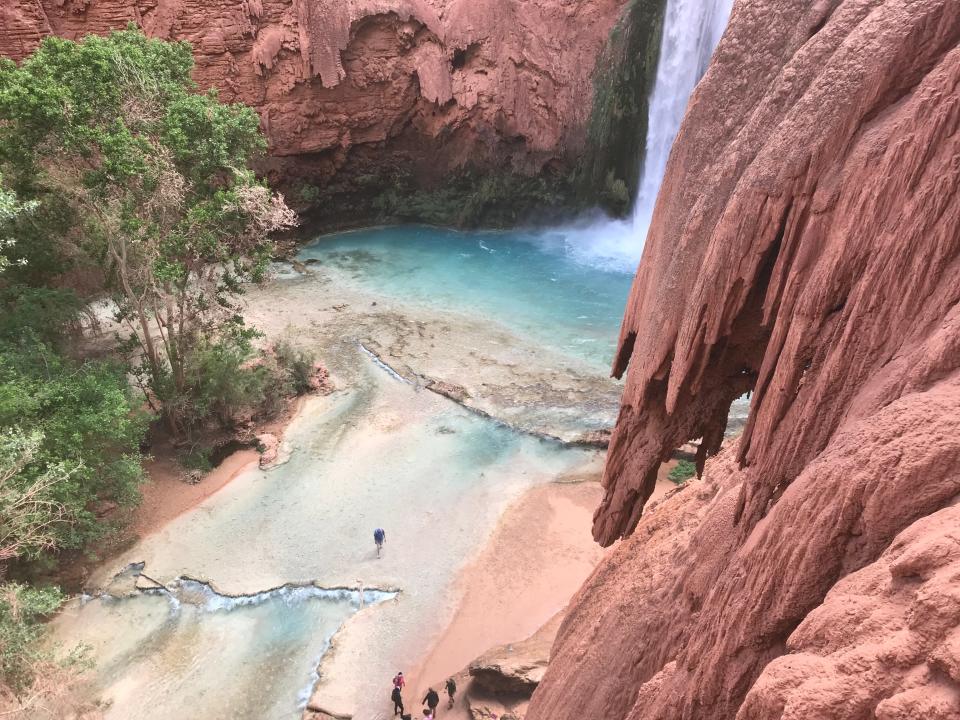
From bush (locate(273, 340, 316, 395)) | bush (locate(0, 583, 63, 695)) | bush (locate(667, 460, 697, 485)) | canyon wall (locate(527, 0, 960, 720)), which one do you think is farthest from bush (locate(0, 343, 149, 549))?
bush (locate(667, 460, 697, 485))

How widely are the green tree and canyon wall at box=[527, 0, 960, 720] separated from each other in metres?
11.7

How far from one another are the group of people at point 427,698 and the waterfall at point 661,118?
1864 cm

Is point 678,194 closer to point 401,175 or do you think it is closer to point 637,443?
point 637,443

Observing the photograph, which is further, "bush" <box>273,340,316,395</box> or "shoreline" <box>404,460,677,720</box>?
"bush" <box>273,340,316,395</box>

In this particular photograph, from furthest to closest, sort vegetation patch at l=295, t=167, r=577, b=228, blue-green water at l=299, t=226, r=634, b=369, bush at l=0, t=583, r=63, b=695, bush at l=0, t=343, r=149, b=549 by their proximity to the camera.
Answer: vegetation patch at l=295, t=167, r=577, b=228 → blue-green water at l=299, t=226, r=634, b=369 → bush at l=0, t=343, r=149, b=549 → bush at l=0, t=583, r=63, b=695

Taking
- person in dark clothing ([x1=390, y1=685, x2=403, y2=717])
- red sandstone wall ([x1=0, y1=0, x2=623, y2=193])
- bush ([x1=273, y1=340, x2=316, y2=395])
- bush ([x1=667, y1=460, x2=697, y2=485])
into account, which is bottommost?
person in dark clothing ([x1=390, y1=685, x2=403, y2=717])

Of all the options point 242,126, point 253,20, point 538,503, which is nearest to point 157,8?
point 253,20

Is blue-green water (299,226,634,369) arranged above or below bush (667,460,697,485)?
above

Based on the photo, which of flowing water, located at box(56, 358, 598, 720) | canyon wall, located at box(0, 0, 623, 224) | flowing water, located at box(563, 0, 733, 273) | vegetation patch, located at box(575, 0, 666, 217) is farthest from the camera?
vegetation patch, located at box(575, 0, 666, 217)

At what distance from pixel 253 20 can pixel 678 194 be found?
26.1m

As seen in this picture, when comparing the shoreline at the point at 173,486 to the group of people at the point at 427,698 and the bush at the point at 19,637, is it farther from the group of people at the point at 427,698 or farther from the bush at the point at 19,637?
the group of people at the point at 427,698

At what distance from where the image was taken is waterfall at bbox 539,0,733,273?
1033 inches

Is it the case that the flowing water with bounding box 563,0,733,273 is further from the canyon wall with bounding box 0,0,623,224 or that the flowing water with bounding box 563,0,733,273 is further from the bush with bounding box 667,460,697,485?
the bush with bounding box 667,460,697,485

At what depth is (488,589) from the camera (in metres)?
12.7
